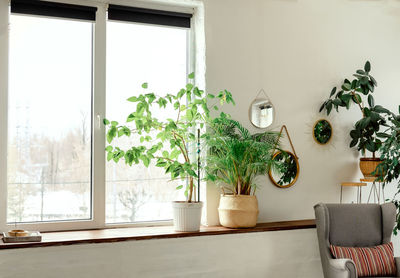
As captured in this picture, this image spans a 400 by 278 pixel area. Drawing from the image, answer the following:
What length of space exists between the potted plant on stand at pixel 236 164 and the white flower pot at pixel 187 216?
0.80ft

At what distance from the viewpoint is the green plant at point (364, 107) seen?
4434mm

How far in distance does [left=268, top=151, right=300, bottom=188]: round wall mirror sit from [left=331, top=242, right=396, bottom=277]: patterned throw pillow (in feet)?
2.83

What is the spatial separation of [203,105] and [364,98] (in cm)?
181

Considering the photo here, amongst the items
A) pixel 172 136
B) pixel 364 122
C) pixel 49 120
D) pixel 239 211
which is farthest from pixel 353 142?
pixel 49 120

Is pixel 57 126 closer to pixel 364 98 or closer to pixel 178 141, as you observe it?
pixel 178 141

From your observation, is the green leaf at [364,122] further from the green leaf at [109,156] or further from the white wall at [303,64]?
the green leaf at [109,156]

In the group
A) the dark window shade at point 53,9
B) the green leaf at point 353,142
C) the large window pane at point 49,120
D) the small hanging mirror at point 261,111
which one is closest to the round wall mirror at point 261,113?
the small hanging mirror at point 261,111

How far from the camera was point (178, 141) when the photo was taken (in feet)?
12.8

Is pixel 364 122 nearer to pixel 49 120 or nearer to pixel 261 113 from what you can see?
pixel 261 113

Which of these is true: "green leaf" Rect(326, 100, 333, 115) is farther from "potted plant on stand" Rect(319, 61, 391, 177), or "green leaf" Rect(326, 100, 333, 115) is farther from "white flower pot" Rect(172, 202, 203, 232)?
"white flower pot" Rect(172, 202, 203, 232)

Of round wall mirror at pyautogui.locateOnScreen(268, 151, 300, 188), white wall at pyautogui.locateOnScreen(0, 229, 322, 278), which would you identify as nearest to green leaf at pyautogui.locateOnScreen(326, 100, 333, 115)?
round wall mirror at pyautogui.locateOnScreen(268, 151, 300, 188)

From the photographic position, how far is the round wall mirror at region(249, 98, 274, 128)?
4.34 m

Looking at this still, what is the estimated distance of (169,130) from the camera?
3.81 meters

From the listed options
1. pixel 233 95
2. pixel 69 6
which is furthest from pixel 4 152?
pixel 233 95
